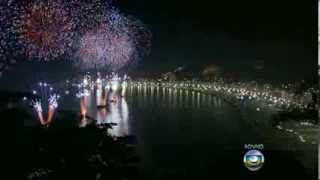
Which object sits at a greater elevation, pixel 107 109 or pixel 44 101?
pixel 44 101

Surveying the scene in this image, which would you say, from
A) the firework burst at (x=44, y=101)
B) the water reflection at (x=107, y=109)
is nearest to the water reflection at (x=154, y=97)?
the water reflection at (x=107, y=109)

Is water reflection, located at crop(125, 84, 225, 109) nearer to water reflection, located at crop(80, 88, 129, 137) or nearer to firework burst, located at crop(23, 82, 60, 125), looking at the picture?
water reflection, located at crop(80, 88, 129, 137)

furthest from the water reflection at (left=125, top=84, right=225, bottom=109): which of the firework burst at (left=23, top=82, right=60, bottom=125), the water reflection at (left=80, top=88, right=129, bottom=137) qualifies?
the firework burst at (left=23, top=82, right=60, bottom=125)

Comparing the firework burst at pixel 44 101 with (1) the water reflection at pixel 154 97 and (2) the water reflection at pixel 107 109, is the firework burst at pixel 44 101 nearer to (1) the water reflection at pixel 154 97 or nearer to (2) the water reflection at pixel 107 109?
(2) the water reflection at pixel 107 109

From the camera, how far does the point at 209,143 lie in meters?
8.18

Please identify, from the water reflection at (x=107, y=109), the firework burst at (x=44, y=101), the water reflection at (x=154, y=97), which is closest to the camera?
the firework burst at (x=44, y=101)

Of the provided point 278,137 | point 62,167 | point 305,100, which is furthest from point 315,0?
point 305,100

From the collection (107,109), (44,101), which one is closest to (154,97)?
(107,109)

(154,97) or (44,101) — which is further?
(154,97)

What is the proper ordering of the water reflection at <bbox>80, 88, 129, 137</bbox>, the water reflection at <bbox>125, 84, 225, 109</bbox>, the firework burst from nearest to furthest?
the firework burst → the water reflection at <bbox>80, 88, 129, 137</bbox> → the water reflection at <bbox>125, 84, 225, 109</bbox>

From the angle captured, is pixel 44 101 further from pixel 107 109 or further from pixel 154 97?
pixel 154 97

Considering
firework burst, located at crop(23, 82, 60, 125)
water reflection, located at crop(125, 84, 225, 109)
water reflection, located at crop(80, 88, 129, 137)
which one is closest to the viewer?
firework burst, located at crop(23, 82, 60, 125)

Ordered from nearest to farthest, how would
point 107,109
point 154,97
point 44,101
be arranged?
1. point 44,101
2. point 107,109
3. point 154,97

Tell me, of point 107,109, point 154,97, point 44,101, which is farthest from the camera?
point 154,97
